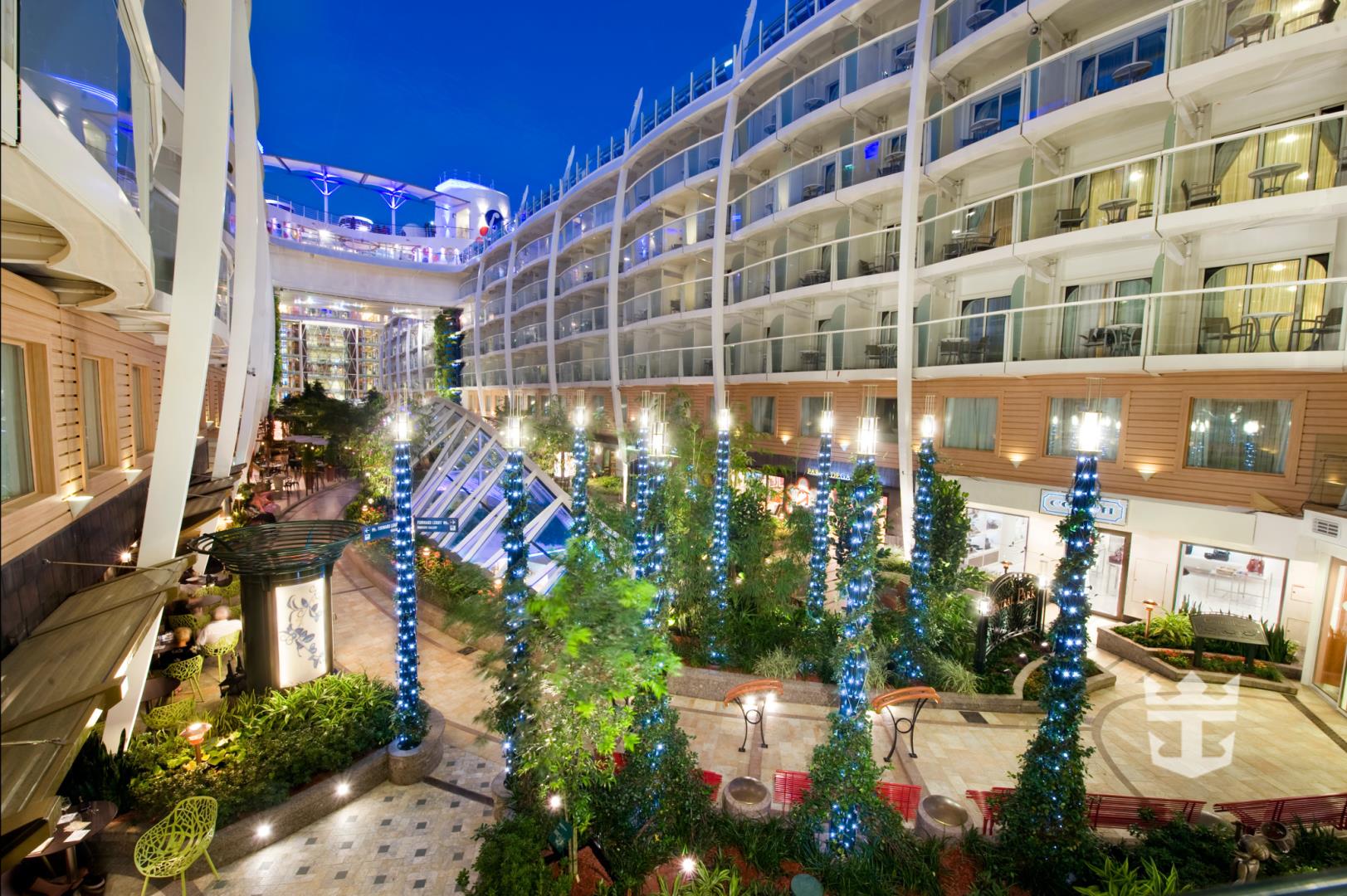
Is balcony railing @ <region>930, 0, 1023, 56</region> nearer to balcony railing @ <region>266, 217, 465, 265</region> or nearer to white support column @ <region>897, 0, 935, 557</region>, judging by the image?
white support column @ <region>897, 0, 935, 557</region>

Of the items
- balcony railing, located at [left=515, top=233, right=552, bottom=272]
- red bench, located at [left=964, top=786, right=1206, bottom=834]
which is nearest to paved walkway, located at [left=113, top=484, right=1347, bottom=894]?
red bench, located at [left=964, top=786, right=1206, bottom=834]

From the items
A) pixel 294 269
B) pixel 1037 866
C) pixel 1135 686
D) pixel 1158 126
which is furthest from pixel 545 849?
pixel 294 269

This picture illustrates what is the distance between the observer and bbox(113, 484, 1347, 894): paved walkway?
6711 mm

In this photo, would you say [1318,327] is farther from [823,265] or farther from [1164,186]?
[823,265]

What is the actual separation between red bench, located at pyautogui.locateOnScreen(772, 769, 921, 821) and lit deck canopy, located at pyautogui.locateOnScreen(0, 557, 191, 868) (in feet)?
22.1

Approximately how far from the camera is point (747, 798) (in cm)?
723

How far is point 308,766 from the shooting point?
748 cm

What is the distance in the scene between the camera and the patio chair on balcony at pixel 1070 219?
1227 centimetres

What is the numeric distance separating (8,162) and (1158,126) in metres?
16.8

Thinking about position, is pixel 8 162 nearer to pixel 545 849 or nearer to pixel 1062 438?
pixel 545 849

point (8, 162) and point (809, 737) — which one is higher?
point (8, 162)

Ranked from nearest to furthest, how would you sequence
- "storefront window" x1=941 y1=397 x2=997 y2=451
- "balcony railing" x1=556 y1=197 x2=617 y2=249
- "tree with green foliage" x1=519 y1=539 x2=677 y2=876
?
"tree with green foliage" x1=519 y1=539 x2=677 y2=876, "storefront window" x1=941 y1=397 x2=997 y2=451, "balcony railing" x1=556 y1=197 x2=617 y2=249

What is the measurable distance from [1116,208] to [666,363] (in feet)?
51.5

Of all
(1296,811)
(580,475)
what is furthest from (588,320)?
(1296,811)
